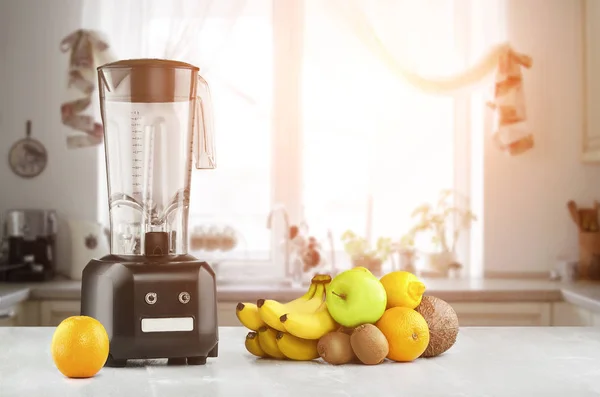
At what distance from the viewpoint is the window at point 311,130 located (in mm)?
3975

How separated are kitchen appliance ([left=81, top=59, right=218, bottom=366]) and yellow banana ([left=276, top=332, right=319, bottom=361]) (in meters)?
0.12

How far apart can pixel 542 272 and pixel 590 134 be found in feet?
2.18

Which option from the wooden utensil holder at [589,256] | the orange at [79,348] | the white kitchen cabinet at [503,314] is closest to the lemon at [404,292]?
the orange at [79,348]

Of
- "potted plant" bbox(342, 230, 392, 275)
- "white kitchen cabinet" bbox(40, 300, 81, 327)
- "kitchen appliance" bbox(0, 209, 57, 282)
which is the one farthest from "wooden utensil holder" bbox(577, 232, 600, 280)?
"kitchen appliance" bbox(0, 209, 57, 282)

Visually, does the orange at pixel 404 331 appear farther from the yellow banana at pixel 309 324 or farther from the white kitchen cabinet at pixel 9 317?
the white kitchen cabinet at pixel 9 317

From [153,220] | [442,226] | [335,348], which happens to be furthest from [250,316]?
[442,226]

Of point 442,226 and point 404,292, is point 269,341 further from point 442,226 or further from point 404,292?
point 442,226

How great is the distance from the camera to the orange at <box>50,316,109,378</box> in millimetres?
1325

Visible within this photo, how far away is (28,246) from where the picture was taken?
11.7 ft

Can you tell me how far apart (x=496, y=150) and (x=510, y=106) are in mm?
225

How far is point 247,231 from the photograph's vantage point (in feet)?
13.1

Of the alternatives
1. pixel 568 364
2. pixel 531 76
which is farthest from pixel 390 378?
pixel 531 76

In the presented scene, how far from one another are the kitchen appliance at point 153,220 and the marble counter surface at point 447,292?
5.23 feet

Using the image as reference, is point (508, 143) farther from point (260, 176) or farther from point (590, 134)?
point (260, 176)
